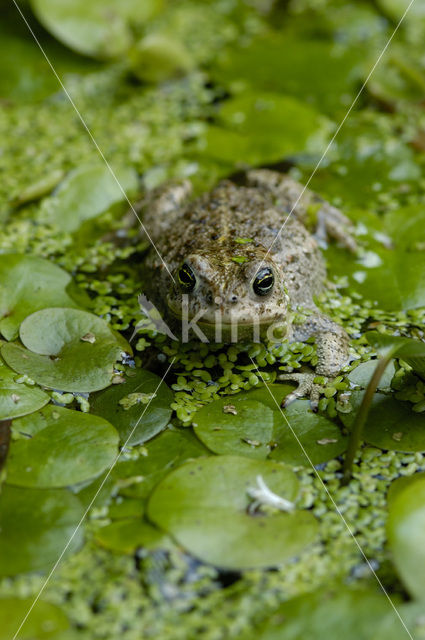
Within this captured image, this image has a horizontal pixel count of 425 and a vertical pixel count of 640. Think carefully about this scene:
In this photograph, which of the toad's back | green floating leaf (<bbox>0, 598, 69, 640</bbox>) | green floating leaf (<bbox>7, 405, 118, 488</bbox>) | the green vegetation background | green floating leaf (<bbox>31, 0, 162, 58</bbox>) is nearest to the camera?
green floating leaf (<bbox>0, 598, 69, 640</bbox>)

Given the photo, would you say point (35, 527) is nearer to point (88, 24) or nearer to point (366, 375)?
point (366, 375)

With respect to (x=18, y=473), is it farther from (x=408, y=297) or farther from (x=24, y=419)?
(x=408, y=297)

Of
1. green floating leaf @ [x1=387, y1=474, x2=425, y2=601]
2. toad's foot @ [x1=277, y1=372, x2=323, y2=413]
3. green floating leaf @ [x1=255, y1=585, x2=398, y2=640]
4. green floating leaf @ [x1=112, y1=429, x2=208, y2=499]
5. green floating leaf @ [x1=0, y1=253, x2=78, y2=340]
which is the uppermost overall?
green floating leaf @ [x1=387, y1=474, x2=425, y2=601]

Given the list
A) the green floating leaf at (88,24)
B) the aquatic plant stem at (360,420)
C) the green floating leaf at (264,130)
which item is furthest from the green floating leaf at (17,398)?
the green floating leaf at (88,24)

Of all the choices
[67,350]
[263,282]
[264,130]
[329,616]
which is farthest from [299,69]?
[329,616]

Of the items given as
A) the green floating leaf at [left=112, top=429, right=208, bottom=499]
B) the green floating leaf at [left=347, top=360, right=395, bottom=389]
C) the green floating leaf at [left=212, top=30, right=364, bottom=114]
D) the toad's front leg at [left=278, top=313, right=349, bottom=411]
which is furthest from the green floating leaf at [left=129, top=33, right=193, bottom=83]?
the green floating leaf at [left=112, top=429, right=208, bottom=499]

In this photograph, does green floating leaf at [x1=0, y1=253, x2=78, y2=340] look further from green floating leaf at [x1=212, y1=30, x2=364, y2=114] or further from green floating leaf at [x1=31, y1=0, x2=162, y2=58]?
green floating leaf at [x1=212, y1=30, x2=364, y2=114]
